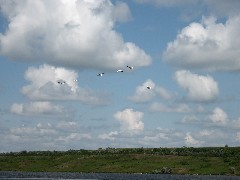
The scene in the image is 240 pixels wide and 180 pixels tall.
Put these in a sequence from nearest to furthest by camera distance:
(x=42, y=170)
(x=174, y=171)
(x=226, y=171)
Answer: (x=226, y=171), (x=174, y=171), (x=42, y=170)

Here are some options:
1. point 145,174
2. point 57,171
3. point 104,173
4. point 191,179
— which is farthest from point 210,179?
point 57,171

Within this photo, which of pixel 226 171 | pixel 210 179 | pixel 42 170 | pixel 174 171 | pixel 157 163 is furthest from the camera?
pixel 42 170

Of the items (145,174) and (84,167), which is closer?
(145,174)

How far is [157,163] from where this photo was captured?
18612 cm

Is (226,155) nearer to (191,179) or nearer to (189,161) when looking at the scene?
(189,161)

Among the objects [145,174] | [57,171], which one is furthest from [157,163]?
[57,171]

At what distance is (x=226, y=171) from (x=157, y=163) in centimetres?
3118

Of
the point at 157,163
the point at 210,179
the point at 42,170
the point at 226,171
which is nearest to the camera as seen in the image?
the point at 210,179

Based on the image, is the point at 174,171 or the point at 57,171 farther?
the point at 57,171

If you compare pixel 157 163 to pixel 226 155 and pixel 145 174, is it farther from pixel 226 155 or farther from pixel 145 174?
pixel 226 155

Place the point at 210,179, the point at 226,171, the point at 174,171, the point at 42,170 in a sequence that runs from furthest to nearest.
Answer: the point at 42,170 < the point at 174,171 < the point at 226,171 < the point at 210,179

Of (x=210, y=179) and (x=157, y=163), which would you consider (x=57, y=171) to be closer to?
(x=157, y=163)

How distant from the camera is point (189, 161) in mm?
185250

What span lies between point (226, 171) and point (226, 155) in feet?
104
